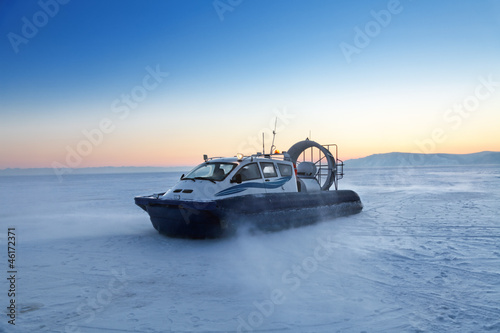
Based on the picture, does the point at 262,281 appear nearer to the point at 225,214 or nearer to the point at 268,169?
the point at 225,214

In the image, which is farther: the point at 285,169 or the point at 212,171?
the point at 285,169

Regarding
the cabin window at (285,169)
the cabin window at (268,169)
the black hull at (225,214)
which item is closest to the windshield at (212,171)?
the black hull at (225,214)

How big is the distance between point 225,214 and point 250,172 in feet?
4.67

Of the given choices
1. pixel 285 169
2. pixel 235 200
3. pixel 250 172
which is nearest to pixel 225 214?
pixel 235 200

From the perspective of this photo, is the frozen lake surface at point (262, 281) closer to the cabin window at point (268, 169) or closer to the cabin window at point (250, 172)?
the cabin window at point (250, 172)

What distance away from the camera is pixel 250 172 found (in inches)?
320

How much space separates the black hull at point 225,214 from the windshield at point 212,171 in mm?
763

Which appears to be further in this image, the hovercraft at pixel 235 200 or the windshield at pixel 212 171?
the windshield at pixel 212 171

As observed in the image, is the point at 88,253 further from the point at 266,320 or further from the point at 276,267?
the point at 266,320

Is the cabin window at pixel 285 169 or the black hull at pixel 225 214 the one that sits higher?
the cabin window at pixel 285 169

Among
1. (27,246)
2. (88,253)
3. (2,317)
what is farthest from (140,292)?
(27,246)

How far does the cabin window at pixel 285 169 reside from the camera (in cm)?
906

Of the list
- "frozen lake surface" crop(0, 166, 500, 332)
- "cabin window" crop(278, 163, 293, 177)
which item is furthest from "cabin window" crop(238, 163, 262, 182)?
"frozen lake surface" crop(0, 166, 500, 332)

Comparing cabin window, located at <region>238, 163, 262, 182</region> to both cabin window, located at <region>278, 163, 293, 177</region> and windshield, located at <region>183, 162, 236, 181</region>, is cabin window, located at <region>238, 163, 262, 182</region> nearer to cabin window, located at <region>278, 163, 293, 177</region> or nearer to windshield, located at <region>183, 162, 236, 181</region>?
windshield, located at <region>183, 162, 236, 181</region>
